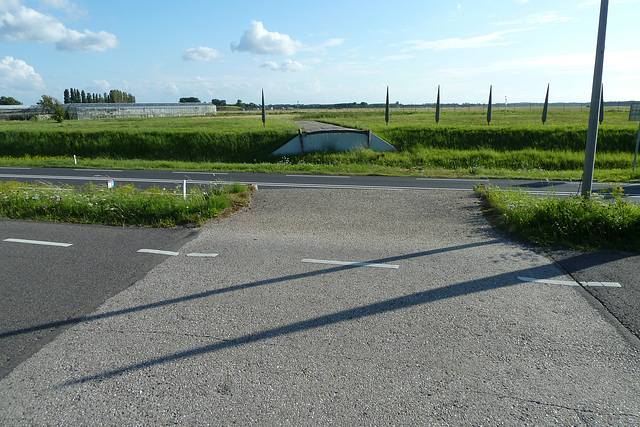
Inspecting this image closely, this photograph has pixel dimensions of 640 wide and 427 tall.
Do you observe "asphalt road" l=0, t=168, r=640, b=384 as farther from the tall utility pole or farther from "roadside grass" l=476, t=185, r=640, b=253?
the tall utility pole

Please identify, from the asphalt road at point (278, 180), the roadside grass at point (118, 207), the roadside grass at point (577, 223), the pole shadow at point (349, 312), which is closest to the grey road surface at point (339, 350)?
the pole shadow at point (349, 312)

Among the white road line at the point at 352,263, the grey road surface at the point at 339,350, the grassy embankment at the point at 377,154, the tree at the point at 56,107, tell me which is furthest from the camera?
the tree at the point at 56,107

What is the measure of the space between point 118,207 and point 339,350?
23.1ft

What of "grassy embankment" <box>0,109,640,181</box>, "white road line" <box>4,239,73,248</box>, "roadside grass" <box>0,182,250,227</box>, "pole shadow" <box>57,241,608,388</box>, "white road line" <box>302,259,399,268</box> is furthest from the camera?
"grassy embankment" <box>0,109,640,181</box>

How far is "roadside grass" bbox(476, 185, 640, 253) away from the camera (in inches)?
273

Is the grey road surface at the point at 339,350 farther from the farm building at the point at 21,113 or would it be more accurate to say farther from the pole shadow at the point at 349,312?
the farm building at the point at 21,113

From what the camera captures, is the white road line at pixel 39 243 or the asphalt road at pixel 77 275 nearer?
the asphalt road at pixel 77 275

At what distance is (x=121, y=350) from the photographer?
13.0 feet

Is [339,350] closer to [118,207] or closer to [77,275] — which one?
[77,275]

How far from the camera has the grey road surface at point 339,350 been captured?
3178 millimetres

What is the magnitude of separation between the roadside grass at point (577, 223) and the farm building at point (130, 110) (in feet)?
241

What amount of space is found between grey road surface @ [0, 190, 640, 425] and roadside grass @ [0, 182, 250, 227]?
258cm

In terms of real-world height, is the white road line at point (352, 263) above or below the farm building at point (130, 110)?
below

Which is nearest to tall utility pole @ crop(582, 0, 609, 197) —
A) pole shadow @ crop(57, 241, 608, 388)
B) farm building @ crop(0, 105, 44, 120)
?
pole shadow @ crop(57, 241, 608, 388)
